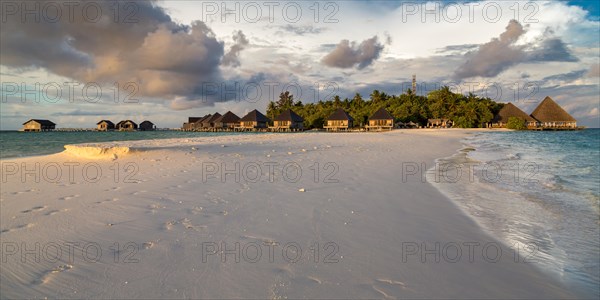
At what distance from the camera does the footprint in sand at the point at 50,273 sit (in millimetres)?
2992

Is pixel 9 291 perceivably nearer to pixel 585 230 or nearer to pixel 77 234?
pixel 77 234

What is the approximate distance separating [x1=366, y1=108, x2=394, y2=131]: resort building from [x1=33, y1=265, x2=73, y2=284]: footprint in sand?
227ft

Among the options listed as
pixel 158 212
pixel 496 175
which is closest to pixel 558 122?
pixel 496 175

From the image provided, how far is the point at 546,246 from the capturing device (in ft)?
15.1

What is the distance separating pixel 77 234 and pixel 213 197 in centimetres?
234

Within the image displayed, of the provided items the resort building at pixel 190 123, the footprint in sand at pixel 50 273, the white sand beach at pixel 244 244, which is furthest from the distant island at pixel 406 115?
the footprint in sand at pixel 50 273

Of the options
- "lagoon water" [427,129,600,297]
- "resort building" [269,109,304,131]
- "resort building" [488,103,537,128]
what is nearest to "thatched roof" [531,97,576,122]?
"resort building" [488,103,537,128]

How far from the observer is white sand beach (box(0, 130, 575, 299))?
2.99m

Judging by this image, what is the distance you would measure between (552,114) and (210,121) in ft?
320

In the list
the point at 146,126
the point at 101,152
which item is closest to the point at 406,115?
the point at 101,152

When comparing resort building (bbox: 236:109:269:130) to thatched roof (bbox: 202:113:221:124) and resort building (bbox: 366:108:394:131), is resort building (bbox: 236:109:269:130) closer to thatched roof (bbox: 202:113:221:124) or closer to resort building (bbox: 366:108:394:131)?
thatched roof (bbox: 202:113:221:124)

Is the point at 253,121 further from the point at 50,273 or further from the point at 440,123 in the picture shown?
the point at 50,273

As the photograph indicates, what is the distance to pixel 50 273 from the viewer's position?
3.11m

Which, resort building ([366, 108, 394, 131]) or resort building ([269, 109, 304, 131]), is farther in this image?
resort building ([269, 109, 304, 131])
